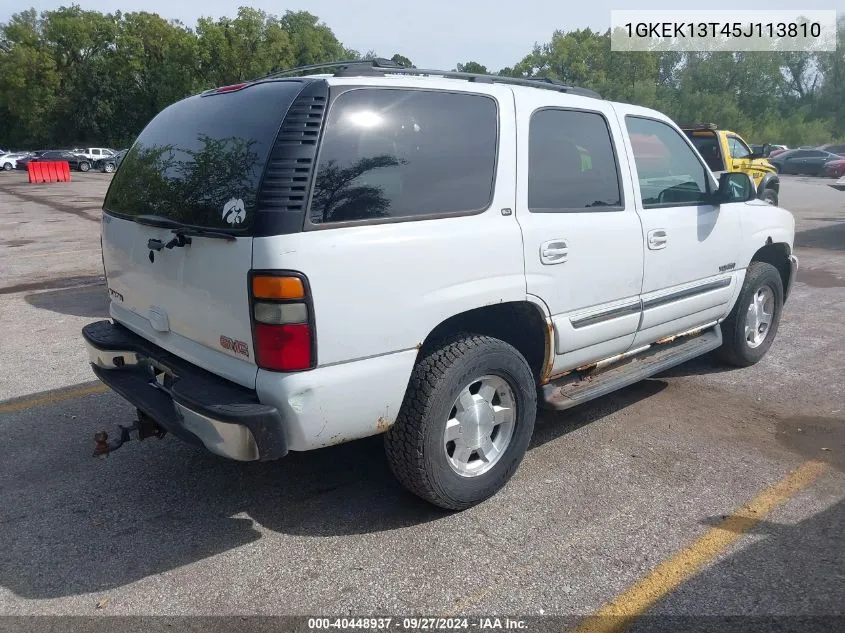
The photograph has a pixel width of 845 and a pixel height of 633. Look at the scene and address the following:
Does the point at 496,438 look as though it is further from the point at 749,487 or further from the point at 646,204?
the point at 646,204

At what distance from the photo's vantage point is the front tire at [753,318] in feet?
17.3

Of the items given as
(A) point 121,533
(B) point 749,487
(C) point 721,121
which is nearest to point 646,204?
(B) point 749,487

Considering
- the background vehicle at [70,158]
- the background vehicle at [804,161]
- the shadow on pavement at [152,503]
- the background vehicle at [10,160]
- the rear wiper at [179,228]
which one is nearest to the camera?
the rear wiper at [179,228]

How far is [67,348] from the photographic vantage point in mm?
6156

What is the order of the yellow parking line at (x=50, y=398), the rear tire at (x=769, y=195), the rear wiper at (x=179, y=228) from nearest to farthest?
the rear wiper at (x=179, y=228) < the yellow parking line at (x=50, y=398) < the rear tire at (x=769, y=195)

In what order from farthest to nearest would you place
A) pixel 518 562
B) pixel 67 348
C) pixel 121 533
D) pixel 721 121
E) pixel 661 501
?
pixel 721 121, pixel 67 348, pixel 661 501, pixel 121 533, pixel 518 562

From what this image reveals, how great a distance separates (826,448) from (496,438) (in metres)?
2.07

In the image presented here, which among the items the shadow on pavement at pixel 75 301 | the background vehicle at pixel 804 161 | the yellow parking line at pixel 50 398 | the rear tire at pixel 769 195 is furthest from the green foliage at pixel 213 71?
the yellow parking line at pixel 50 398

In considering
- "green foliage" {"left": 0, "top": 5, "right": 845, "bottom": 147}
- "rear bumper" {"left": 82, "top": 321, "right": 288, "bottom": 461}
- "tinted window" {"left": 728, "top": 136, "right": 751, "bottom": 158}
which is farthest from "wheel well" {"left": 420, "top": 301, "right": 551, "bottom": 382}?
"green foliage" {"left": 0, "top": 5, "right": 845, "bottom": 147}

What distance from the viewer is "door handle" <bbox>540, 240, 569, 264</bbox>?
3.55 meters

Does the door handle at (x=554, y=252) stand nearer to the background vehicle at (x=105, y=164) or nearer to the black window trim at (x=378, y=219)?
the black window trim at (x=378, y=219)

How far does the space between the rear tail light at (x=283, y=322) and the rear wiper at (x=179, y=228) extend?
0.27 meters

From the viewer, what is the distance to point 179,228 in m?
3.12
